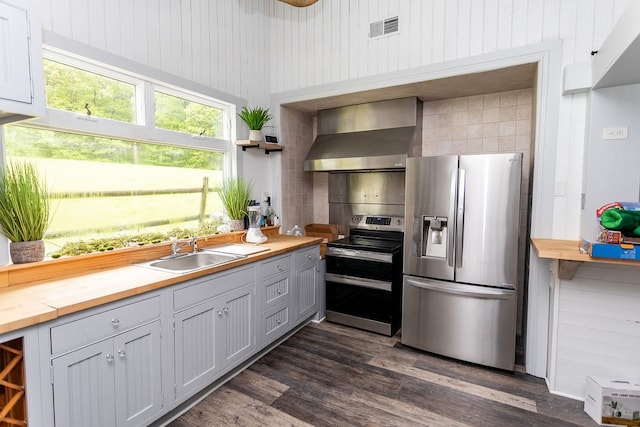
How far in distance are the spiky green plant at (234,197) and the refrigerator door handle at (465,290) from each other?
1784mm

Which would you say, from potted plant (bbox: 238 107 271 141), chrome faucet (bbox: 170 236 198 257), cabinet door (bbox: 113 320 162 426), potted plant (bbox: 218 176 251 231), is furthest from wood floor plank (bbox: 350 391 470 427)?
potted plant (bbox: 238 107 271 141)

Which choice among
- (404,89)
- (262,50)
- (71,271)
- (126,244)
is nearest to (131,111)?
(126,244)

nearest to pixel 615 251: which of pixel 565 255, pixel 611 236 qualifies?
pixel 611 236

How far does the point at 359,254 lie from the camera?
312cm

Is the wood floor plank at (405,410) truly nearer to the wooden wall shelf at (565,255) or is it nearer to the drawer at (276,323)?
the drawer at (276,323)

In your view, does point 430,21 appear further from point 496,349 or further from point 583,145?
point 496,349

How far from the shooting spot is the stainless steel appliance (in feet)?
9.90

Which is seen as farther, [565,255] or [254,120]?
[254,120]

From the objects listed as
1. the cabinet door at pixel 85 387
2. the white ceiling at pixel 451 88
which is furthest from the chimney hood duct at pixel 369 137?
the cabinet door at pixel 85 387

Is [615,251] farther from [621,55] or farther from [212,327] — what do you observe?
[212,327]

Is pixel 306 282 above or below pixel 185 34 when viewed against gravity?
below

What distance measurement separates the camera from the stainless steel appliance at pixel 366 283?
9.90 ft

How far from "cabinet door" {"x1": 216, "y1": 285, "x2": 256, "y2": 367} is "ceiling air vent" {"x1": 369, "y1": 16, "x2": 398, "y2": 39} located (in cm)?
253

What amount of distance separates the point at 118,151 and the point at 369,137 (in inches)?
90.6
